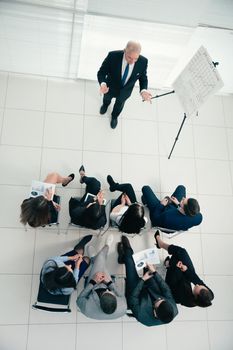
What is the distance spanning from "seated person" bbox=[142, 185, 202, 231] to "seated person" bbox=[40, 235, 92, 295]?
42.6 inches

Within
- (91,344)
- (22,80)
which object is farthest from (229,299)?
(22,80)

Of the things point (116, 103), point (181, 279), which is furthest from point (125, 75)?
point (181, 279)

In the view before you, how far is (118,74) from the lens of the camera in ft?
11.8

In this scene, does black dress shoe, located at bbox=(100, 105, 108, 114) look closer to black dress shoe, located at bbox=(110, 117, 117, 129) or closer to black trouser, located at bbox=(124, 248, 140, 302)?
black dress shoe, located at bbox=(110, 117, 117, 129)

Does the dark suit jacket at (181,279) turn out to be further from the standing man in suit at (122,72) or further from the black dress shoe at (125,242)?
the standing man in suit at (122,72)

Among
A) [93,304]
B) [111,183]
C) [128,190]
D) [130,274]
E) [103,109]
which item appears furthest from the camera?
[103,109]

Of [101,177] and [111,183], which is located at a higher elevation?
[101,177]

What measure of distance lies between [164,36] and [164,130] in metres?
1.43

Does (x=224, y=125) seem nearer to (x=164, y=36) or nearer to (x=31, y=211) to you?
(x=164, y=36)

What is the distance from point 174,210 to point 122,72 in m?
1.81

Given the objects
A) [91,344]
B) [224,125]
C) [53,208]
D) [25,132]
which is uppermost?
[224,125]

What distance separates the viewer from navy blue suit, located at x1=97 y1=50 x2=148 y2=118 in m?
3.52

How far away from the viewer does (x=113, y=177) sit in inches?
166

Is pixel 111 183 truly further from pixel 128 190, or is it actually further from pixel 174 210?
pixel 174 210
